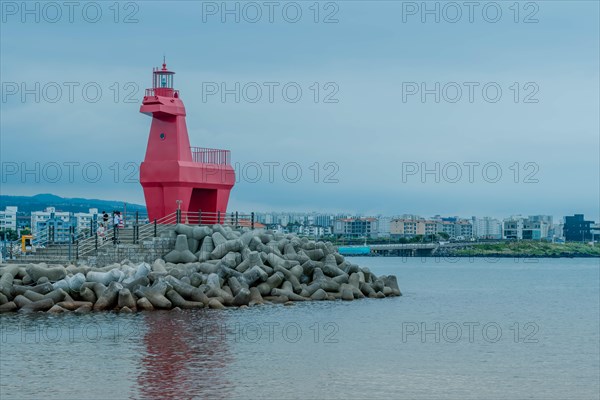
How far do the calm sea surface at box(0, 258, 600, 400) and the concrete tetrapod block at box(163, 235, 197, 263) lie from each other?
3.98 meters

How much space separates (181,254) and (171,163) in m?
4.10

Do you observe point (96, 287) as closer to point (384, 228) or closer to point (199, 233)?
point (199, 233)

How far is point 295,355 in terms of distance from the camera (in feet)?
68.8

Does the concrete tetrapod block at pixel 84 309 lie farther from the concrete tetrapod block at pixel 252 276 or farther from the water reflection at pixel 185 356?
the concrete tetrapod block at pixel 252 276

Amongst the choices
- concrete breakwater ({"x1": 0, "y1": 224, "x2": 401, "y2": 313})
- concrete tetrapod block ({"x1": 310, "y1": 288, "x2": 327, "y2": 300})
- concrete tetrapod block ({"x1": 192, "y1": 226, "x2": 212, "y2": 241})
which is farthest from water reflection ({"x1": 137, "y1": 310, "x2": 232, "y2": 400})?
concrete tetrapod block ({"x1": 192, "y1": 226, "x2": 212, "y2": 241})

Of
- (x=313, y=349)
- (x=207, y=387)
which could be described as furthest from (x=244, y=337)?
(x=207, y=387)

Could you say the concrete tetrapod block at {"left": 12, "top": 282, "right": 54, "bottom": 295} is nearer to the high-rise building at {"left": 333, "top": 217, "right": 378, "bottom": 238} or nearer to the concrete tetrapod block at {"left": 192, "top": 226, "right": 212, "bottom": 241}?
the concrete tetrapod block at {"left": 192, "top": 226, "right": 212, "bottom": 241}

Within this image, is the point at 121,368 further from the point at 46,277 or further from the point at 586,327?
the point at 586,327

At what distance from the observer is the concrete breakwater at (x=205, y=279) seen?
26781 mm

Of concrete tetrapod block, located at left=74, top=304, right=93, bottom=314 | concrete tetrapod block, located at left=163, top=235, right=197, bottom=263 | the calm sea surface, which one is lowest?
the calm sea surface

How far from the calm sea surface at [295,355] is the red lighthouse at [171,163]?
276 inches

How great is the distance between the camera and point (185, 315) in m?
26.3

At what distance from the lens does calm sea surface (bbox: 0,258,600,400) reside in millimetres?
17062

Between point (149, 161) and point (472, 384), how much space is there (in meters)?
19.6
